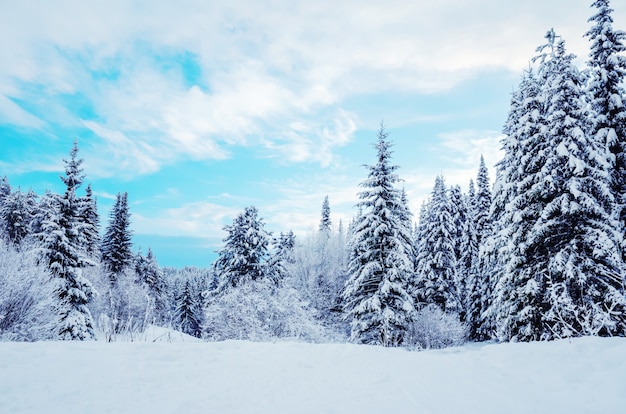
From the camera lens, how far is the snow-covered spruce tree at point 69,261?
1916 cm

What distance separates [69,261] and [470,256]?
33.6 m

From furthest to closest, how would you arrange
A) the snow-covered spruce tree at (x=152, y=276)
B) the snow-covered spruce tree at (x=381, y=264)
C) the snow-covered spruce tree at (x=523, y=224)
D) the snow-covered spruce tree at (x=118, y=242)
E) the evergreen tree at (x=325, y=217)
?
the evergreen tree at (x=325, y=217), the snow-covered spruce tree at (x=152, y=276), the snow-covered spruce tree at (x=118, y=242), the snow-covered spruce tree at (x=381, y=264), the snow-covered spruce tree at (x=523, y=224)

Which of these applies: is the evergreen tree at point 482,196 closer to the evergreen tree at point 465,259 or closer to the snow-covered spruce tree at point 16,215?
the evergreen tree at point 465,259

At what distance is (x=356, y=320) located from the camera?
1983 centimetres

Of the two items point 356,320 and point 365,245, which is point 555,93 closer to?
point 365,245

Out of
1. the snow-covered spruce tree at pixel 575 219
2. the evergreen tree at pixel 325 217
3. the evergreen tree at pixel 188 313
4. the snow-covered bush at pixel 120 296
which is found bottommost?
the evergreen tree at pixel 188 313

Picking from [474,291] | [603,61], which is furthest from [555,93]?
[474,291]

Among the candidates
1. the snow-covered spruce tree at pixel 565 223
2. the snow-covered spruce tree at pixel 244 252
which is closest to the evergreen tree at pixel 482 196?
the snow-covered spruce tree at pixel 565 223

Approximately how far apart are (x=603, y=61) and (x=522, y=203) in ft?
23.3

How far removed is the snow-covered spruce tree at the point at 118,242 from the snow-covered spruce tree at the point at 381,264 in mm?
29530

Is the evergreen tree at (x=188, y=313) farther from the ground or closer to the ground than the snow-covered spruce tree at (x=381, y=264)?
closer to the ground

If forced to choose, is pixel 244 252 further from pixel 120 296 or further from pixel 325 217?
pixel 325 217

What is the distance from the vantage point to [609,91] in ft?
48.0

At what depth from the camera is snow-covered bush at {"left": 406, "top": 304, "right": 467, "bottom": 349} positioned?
2652 centimetres
